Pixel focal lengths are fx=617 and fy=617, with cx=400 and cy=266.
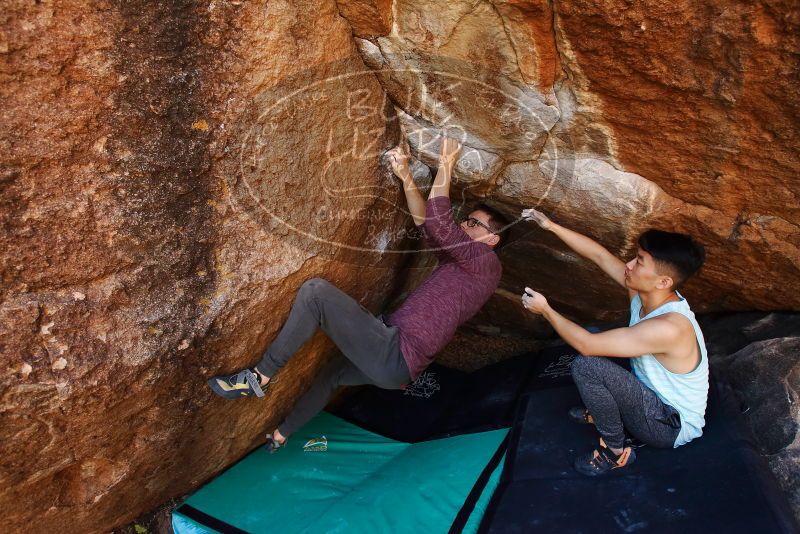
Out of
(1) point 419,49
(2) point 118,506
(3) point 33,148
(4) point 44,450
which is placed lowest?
(2) point 118,506

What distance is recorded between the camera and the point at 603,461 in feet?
8.45

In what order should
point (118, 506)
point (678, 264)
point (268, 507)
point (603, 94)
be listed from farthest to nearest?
point (268, 507), point (118, 506), point (678, 264), point (603, 94)

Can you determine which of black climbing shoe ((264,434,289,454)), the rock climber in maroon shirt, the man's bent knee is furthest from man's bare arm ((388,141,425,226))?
black climbing shoe ((264,434,289,454))

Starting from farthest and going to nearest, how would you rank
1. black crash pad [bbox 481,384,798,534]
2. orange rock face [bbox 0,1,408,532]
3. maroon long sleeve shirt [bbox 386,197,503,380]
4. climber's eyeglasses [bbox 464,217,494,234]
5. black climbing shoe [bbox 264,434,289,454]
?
black climbing shoe [bbox 264,434,289,454]
climber's eyeglasses [bbox 464,217,494,234]
maroon long sleeve shirt [bbox 386,197,503,380]
black crash pad [bbox 481,384,798,534]
orange rock face [bbox 0,1,408,532]

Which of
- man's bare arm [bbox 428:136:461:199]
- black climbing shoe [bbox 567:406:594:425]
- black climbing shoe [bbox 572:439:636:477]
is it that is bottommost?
black climbing shoe [bbox 567:406:594:425]

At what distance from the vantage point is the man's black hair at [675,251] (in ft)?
7.86

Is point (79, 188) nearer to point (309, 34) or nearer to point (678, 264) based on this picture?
point (309, 34)

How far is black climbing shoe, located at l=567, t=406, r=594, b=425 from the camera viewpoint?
2881 mm

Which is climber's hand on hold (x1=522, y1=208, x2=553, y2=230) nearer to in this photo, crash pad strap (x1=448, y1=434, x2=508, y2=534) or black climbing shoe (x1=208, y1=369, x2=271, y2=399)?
crash pad strap (x1=448, y1=434, x2=508, y2=534)

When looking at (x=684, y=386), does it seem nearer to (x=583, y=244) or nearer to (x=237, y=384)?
(x=583, y=244)

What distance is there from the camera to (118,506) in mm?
2621

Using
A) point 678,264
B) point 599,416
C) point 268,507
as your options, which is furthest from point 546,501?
point 268,507

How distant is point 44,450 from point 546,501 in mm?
1875

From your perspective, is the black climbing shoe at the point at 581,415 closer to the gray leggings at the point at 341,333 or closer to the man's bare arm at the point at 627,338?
the man's bare arm at the point at 627,338
